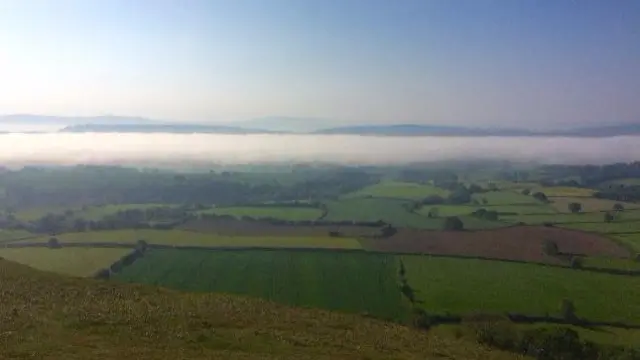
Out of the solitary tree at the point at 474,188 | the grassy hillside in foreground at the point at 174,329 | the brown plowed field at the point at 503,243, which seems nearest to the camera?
the grassy hillside in foreground at the point at 174,329

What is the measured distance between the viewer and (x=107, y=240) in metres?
58.8

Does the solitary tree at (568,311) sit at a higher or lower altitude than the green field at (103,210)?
lower

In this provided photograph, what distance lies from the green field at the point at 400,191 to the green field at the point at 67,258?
50040mm

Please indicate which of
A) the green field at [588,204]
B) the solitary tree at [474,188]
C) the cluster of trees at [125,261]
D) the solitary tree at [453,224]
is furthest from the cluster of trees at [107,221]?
the green field at [588,204]

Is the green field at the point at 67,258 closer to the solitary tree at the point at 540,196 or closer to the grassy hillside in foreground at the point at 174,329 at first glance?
the grassy hillside in foreground at the point at 174,329

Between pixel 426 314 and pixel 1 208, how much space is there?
65.5m

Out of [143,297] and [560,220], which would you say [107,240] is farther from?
[560,220]

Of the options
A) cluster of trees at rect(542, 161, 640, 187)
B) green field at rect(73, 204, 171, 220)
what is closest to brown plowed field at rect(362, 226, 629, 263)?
green field at rect(73, 204, 171, 220)

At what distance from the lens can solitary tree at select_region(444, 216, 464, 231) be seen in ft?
212

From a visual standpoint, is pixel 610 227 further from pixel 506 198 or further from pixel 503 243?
Result: pixel 506 198

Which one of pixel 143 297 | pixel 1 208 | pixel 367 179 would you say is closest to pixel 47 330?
pixel 143 297

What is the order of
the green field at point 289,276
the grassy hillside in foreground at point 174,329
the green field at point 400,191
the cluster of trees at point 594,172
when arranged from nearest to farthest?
the grassy hillside in foreground at point 174,329 → the green field at point 289,276 → the green field at point 400,191 → the cluster of trees at point 594,172

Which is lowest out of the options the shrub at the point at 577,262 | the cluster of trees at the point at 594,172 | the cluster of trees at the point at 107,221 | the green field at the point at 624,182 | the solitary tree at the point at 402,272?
the solitary tree at the point at 402,272

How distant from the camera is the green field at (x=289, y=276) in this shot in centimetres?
4066
